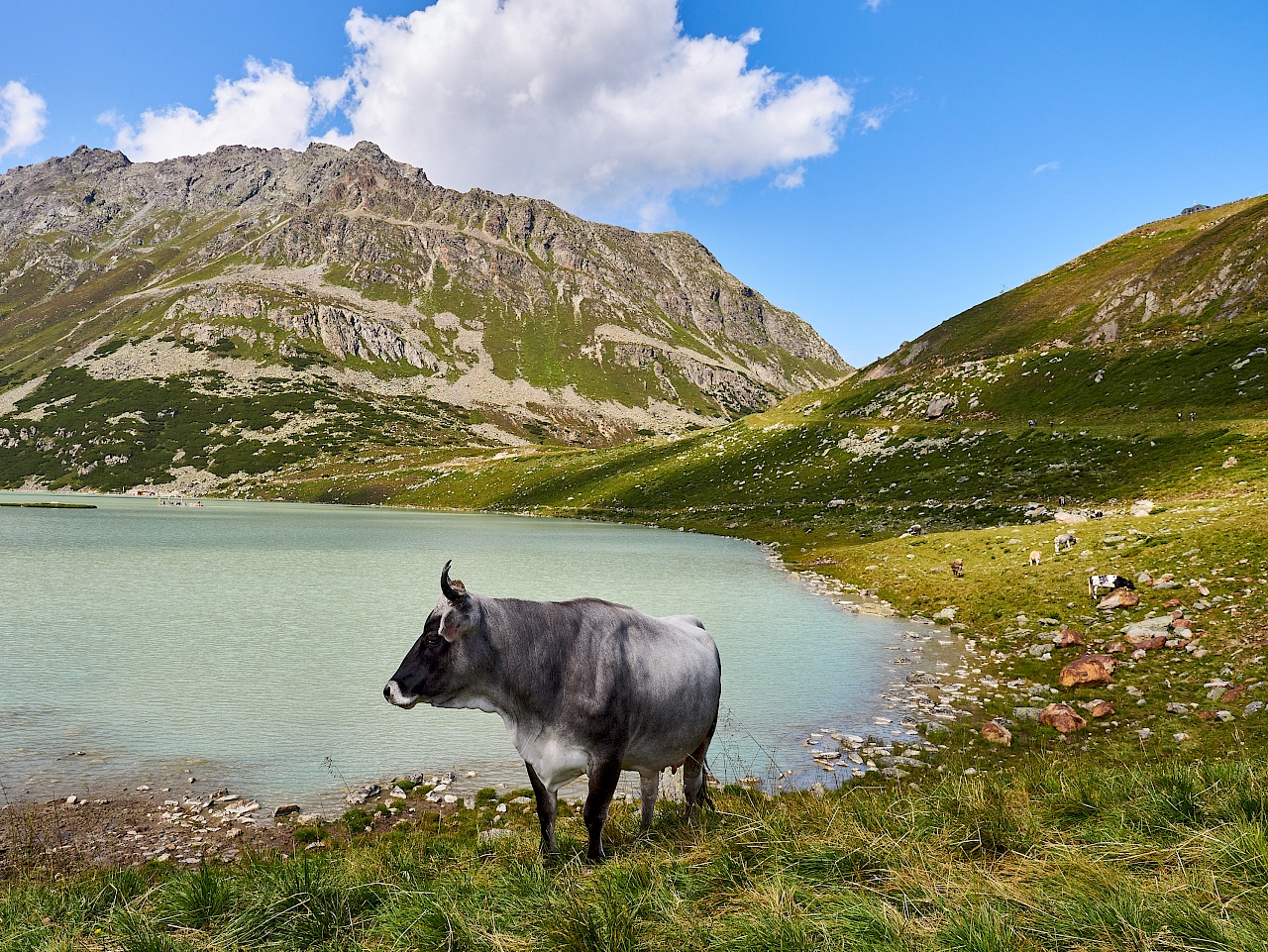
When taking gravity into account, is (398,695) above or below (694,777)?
above

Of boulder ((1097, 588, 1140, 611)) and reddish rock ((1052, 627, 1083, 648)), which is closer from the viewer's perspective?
reddish rock ((1052, 627, 1083, 648))

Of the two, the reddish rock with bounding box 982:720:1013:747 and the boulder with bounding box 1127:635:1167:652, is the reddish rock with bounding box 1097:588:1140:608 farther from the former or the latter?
the reddish rock with bounding box 982:720:1013:747

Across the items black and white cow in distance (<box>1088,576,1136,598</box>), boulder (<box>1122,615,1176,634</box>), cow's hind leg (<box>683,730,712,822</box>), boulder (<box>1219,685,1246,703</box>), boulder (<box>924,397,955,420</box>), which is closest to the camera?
cow's hind leg (<box>683,730,712,822</box>)

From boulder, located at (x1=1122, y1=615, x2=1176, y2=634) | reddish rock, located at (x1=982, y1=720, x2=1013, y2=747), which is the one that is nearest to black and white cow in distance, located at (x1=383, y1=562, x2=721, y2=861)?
reddish rock, located at (x1=982, y1=720, x2=1013, y2=747)

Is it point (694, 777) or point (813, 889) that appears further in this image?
point (694, 777)

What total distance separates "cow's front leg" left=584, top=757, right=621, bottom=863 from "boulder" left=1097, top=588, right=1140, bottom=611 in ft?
70.6

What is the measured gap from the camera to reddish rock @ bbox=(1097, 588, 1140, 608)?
21500mm

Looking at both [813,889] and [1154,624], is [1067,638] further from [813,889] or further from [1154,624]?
[813,889]

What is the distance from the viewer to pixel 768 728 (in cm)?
1603

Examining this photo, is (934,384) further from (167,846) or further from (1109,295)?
(167,846)

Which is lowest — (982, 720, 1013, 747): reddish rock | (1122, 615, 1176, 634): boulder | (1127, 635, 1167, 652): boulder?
(982, 720, 1013, 747): reddish rock

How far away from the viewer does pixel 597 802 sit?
8047 mm

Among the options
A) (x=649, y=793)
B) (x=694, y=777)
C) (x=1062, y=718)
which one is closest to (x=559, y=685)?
(x=649, y=793)

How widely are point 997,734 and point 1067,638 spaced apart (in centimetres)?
806
